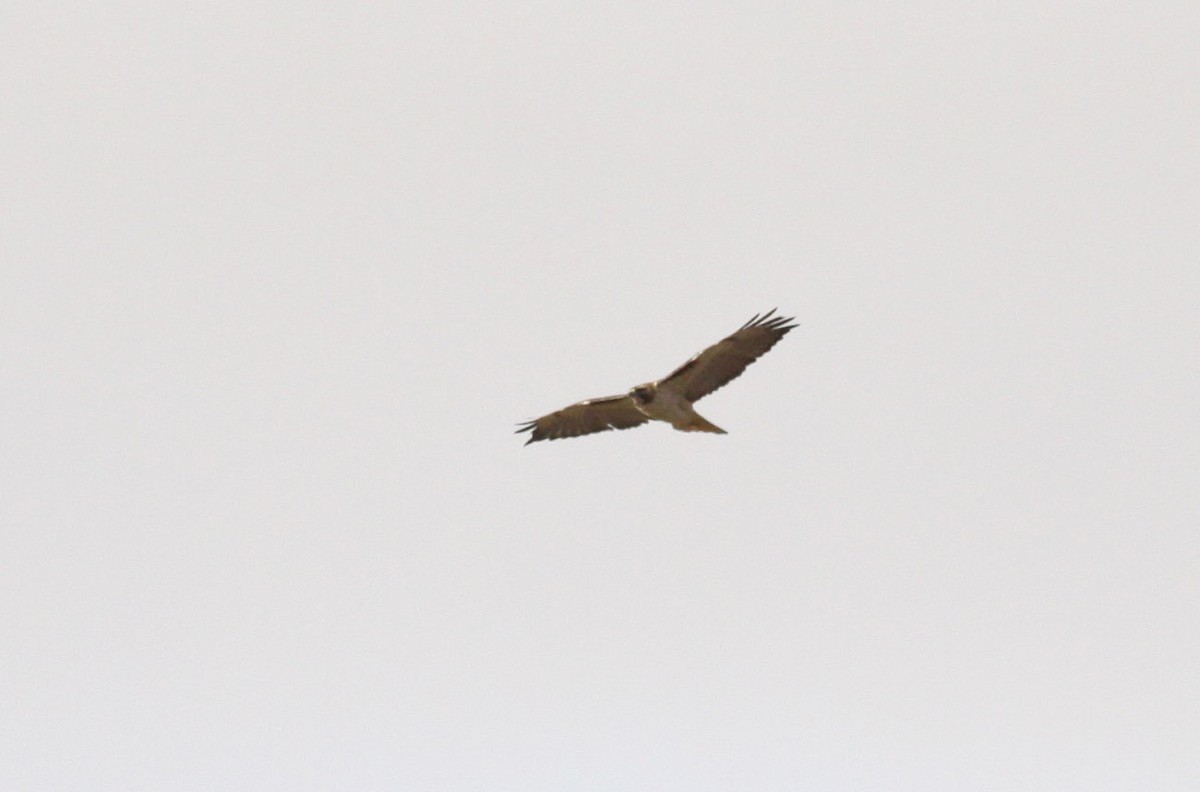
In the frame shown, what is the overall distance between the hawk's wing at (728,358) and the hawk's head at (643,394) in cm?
30

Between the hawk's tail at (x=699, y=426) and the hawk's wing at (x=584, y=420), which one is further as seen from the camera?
the hawk's wing at (x=584, y=420)

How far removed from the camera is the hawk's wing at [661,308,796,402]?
90.4 ft

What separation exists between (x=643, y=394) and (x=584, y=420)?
10.4ft

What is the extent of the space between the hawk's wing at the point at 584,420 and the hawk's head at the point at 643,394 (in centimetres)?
149

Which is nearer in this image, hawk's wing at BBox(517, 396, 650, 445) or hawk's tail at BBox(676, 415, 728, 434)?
hawk's tail at BBox(676, 415, 728, 434)

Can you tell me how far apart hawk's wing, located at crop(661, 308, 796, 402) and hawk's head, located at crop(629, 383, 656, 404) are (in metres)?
0.30

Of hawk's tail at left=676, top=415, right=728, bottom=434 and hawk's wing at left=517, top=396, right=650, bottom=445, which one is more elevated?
hawk's wing at left=517, top=396, right=650, bottom=445

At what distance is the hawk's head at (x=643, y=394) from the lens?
27.5m

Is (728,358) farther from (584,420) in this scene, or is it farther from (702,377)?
(584,420)

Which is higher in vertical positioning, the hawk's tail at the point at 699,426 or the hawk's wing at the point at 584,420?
the hawk's wing at the point at 584,420

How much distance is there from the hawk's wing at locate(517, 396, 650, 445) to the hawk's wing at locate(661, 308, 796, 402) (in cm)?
179

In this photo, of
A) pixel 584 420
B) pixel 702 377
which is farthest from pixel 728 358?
pixel 584 420

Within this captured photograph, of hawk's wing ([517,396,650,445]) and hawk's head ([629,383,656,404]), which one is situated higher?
hawk's wing ([517,396,650,445])

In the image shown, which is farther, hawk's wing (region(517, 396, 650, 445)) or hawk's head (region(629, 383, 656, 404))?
hawk's wing (region(517, 396, 650, 445))
